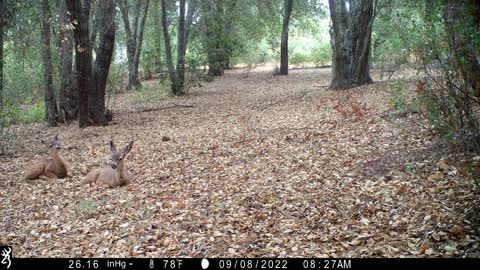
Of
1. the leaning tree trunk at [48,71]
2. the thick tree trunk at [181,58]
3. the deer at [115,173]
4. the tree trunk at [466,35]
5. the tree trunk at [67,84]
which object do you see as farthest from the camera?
the thick tree trunk at [181,58]

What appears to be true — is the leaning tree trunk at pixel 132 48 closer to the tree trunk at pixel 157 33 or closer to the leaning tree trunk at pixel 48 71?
the tree trunk at pixel 157 33

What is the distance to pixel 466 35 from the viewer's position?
4.04 meters

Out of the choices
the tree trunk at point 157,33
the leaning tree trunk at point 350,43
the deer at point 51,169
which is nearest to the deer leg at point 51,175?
the deer at point 51,169

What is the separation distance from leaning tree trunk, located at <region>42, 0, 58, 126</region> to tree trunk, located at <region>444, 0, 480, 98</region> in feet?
32.8

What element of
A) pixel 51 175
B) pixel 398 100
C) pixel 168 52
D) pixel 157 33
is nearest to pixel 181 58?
pixel 168 52

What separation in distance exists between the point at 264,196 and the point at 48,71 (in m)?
9.46

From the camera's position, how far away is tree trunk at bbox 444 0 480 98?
3742mm

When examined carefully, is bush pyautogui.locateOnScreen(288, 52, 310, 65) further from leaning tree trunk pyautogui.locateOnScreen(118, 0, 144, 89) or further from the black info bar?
the black info bar

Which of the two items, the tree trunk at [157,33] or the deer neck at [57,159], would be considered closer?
the deer neck at [57,159]

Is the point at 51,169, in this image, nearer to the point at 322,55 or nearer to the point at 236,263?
the point at 236,263

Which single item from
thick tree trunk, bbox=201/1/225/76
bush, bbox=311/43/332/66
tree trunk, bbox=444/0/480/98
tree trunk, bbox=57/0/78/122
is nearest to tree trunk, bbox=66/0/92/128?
tree trunk, bbox=57/0/78/122

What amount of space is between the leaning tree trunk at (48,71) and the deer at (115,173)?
6254 millimetres

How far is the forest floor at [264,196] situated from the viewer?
4492 millimetres

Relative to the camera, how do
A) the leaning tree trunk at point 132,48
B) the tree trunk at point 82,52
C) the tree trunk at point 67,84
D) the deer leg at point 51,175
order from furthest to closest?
the leaning tree trunk at point 132,48, the tree trunk at point 67,84, the tree trunk at point 82,52, the deer leg at point 51,175
